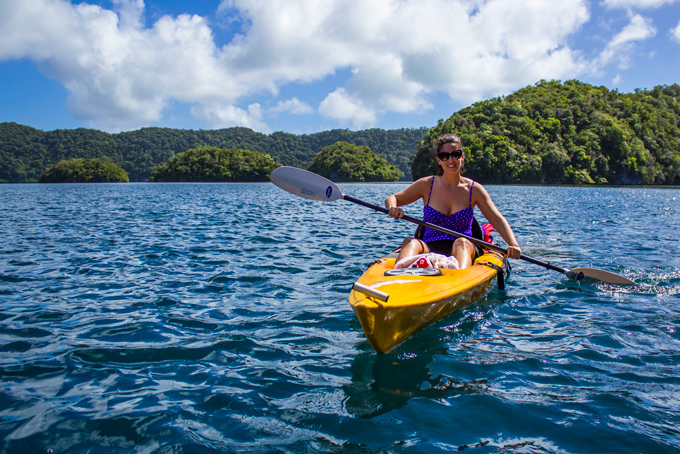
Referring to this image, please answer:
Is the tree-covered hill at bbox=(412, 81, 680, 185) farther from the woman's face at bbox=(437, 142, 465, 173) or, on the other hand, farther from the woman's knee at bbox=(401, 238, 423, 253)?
the woman's knee at bbox=(401, 238, 423, 253)

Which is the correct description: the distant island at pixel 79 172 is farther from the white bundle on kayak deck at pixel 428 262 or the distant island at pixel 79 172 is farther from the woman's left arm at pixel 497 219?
the white bundle on kayak deck at pixel 428 262

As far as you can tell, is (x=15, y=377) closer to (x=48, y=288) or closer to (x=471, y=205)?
(x=48, y=288)

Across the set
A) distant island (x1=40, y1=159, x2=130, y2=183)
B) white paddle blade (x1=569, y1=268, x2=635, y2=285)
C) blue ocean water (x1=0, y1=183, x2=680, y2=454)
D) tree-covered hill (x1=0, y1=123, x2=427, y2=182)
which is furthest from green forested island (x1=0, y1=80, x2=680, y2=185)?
blue ocean water (x1=0, y1=183, x2=680, y2=454)

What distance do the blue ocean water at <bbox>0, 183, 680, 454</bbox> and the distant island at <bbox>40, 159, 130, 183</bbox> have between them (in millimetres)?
115890

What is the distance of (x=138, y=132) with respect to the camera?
164 metres

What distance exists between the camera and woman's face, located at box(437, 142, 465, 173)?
527 centimetres

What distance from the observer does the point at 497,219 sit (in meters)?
5.43

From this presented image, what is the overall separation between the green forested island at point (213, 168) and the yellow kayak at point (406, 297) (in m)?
109

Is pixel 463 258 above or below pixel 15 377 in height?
above

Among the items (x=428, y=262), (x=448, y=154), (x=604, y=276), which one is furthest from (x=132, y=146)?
(x=604, y=276)

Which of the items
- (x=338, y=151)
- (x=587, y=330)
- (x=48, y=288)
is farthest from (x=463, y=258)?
(x=338, y=151)

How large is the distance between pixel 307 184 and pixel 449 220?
2166 millimetres

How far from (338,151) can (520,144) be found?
2176 inches

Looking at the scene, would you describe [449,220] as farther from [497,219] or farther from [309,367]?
[309,367]
